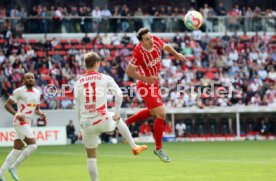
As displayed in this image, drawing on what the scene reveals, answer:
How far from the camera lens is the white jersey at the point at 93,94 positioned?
12.4m

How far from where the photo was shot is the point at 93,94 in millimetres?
12414

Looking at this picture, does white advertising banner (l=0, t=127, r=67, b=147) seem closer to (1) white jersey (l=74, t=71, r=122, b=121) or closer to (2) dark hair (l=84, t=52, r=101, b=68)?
(1) white jersey (l=74, t=71, r=122, b=121)

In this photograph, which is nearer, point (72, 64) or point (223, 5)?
point (72, 64)

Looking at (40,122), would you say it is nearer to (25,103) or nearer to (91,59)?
(25,103)

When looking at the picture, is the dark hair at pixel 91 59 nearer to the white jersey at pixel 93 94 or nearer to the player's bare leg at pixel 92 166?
the white jersey at pixel 93 94

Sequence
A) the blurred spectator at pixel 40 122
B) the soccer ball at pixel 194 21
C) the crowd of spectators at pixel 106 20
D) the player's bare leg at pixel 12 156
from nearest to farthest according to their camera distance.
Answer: the player's bare leg at pixel 12 156 < the soccer ball at pixel 194 21 < the blurred spectator at pixel 40 122 < the crowd of spectators at pixel 106 20

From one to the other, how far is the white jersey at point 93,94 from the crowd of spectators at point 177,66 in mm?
23106

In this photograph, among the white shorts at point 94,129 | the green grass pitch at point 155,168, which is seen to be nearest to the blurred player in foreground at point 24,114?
the green grass pitch at point 155,168

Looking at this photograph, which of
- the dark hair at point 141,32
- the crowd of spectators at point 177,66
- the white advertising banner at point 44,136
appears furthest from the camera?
the crowd of spectators at point 177,66

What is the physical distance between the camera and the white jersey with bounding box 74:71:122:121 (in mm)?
12383

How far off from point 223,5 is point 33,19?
13.4m

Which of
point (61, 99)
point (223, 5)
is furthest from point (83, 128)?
point (223, 5)

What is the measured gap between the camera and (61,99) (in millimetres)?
35875

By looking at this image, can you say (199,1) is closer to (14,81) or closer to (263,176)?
(14,81)
